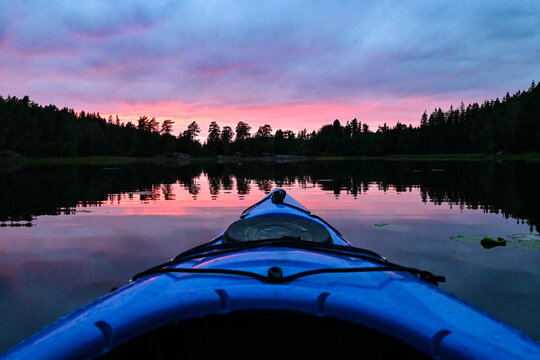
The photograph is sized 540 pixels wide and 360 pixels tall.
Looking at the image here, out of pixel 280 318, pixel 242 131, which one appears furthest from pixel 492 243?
pixel 242 131

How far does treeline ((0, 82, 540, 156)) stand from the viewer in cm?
8212

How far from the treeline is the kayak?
3519 inches

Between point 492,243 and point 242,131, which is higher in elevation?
point 242,131

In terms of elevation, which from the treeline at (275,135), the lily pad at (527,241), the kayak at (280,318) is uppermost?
the treeline at (275,135)

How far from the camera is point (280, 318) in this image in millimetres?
2141

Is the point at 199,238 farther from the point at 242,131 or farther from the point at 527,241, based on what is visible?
the point at 242,131

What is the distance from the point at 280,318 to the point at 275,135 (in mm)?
134639

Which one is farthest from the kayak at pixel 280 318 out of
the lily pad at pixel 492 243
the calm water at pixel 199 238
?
the lily pad at pixel 492 243

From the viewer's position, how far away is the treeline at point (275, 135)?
269 feet

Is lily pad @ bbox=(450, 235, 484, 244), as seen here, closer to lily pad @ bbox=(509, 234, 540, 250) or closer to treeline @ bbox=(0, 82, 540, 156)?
lily pad @ bbox=(509, 234, 540, 250)

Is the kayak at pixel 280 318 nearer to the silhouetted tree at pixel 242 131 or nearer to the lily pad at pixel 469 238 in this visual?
the lily pad at pixel 469 238

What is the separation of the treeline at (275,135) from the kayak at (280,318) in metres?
89.4

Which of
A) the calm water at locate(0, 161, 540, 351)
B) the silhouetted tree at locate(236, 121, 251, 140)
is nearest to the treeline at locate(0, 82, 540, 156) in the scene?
the silhouetted tree at locate(236, 121, 251, 140)

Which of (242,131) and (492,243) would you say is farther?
(242,131)
